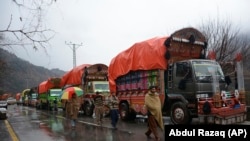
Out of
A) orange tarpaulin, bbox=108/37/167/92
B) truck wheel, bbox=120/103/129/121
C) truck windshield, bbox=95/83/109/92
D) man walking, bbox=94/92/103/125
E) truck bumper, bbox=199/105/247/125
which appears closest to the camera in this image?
truck bumper, bbox=199/105/247/125

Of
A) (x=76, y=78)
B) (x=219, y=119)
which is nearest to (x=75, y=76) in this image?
(x=76, y=78)

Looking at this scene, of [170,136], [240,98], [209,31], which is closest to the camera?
[170,136]

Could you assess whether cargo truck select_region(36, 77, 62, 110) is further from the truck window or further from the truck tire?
the truck window

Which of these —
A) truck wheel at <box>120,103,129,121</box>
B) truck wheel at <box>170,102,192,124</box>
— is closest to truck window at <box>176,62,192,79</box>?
truck wheel at <box>170,102,192,124</box>

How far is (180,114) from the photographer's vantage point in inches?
495

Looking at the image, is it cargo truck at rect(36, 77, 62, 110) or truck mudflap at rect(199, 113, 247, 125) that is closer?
truck mudflap at rect(199, 113, 247, 125)

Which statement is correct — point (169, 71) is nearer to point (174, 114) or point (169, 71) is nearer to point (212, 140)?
point (174, 114)

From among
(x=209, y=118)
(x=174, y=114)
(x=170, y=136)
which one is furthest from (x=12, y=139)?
(x=170, y=136)

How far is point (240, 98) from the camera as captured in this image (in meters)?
12.7

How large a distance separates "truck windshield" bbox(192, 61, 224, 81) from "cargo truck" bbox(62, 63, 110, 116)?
992cm

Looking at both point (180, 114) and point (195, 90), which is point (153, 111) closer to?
point (180, 114)

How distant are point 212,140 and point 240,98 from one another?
702 cm

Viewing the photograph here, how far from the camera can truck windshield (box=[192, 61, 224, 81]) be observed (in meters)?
12.6

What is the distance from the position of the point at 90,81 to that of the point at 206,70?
11.6 meters
